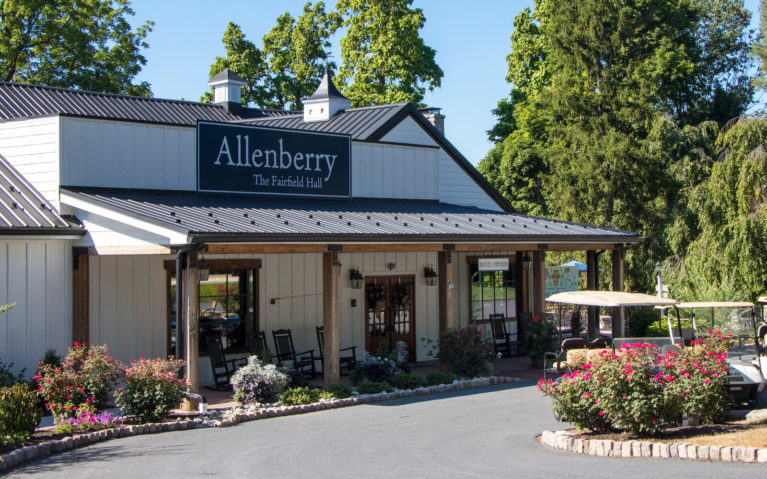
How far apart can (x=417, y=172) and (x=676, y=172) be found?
49.5 ft

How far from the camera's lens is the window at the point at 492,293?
2125cm

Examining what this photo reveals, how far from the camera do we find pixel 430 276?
63.7 feet

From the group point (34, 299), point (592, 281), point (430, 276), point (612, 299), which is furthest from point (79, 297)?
point (592, 281)

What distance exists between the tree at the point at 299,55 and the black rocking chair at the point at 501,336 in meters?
23.2

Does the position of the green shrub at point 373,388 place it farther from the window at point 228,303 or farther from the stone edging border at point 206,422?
the window at point 228,303

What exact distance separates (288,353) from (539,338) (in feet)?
17.6

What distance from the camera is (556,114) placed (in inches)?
1334

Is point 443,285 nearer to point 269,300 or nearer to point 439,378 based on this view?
point 439,378

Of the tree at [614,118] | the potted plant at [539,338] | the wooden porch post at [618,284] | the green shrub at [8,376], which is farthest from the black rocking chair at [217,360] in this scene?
the tree at [614,118]

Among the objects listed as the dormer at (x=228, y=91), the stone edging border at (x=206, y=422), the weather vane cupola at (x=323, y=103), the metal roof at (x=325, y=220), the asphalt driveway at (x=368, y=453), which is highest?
the dormer at (x=228, y=91)

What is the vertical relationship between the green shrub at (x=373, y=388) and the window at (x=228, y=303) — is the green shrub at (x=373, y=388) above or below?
below

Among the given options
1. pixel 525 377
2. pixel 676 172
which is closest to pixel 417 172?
pixel 525 377

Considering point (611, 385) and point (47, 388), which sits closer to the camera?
point (611, 385)

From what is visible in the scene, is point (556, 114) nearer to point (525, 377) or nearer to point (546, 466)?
point (525, 377)
